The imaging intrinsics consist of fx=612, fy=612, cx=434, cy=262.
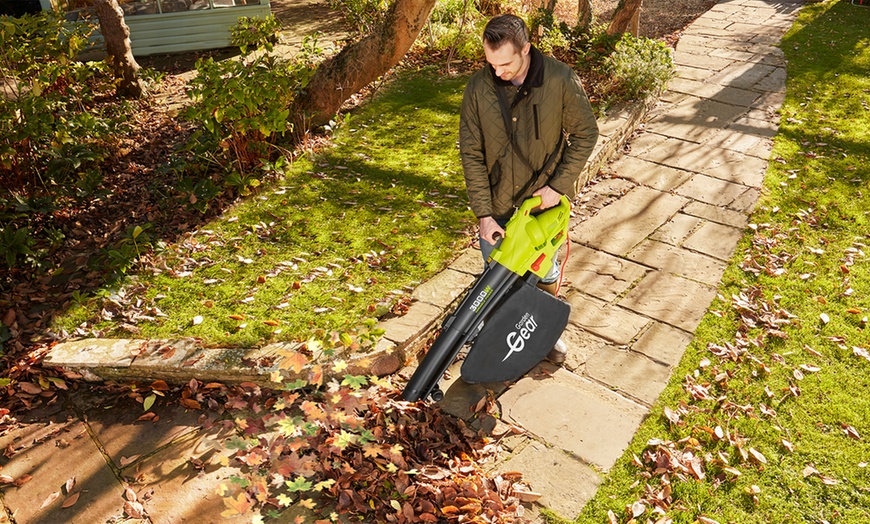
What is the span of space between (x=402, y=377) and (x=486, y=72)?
195 cm

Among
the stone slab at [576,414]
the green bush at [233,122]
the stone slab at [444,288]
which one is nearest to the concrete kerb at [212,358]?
the stone slab at [444,288]

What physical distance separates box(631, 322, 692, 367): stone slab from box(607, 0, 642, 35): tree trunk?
230 inches

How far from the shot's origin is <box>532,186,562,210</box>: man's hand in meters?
3.42

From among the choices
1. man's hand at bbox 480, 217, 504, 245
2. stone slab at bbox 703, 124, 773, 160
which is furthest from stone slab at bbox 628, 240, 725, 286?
stone slab at bbox 703, 124, 773, 160

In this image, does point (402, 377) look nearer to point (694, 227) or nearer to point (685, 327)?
point (685, 327)

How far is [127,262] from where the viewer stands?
4.84 meters

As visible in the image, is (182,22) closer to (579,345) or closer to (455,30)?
(455,30)

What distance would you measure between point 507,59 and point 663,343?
2.34 m

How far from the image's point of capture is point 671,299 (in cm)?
469

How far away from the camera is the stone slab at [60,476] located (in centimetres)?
315

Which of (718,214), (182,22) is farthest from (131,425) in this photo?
(182,22)

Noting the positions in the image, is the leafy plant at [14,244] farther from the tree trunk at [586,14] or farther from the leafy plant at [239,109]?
the tree trunk at [586,14]

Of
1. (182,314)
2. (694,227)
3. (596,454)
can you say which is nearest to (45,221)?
(182,314)

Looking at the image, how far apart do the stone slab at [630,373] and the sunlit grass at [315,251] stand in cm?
146
